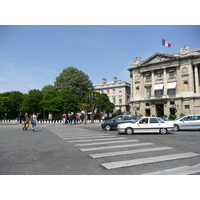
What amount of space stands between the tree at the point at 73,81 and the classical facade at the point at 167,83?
621 inches

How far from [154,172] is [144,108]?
49069mm

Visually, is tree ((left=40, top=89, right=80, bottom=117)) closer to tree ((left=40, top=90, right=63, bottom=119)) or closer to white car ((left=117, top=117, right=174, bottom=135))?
tree ((left=40, top=90, right=63, bottom=119))

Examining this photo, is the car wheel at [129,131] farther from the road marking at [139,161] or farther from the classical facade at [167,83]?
the classical facade at [167,83]

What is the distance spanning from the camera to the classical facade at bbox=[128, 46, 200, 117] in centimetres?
4588

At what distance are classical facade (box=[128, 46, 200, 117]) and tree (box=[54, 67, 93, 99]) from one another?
51.7 feet

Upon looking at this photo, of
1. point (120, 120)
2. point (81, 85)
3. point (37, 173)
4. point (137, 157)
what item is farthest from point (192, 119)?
point (81, 85)

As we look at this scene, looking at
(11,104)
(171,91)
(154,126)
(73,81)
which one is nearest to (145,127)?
(154,126)

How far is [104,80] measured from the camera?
280ft

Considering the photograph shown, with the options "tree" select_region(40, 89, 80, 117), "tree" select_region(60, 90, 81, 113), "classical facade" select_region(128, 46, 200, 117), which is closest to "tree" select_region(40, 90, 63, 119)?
"tree" select_region(40, 89, 80, 117)

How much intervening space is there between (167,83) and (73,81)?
2831 centimetres

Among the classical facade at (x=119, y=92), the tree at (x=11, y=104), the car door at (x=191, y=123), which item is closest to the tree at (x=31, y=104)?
the tree at (x=11, y=104)

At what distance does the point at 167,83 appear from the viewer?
4981 cm

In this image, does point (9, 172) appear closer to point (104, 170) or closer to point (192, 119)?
point (104, 170)

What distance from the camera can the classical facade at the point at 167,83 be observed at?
4588cm
